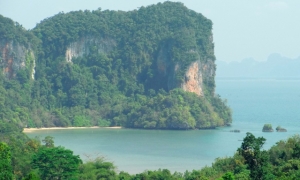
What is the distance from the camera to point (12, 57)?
71.3m

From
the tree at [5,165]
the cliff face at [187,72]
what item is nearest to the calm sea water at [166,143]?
the cliff face at [187,72]

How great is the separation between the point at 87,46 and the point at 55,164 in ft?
146

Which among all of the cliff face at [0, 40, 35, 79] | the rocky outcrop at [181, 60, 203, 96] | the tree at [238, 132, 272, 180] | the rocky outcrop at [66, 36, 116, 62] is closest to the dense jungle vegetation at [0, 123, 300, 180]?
the tree at [238, 132, 272, 180]

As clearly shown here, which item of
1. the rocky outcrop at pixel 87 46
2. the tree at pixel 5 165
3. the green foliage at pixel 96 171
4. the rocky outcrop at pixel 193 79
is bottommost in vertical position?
the green foliage at pixel 96 171

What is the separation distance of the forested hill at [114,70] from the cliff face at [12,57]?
8cm

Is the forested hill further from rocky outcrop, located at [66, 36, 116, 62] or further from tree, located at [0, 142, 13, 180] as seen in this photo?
tree, located at [0, 142, 13, 180]

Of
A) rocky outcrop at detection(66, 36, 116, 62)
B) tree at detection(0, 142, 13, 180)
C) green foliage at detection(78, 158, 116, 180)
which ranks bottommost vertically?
A: green foliage at detection(78, 158, 116, 180)

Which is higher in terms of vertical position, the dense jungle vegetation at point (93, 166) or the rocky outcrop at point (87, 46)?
the rocky outcrop at point (87, 46)

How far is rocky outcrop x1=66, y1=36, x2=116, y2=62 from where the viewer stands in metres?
76.4

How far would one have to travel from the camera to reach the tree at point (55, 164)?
33.2 metres

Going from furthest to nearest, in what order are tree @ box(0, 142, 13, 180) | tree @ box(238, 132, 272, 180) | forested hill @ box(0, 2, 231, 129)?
forested hill @ box(0, 2, 231, 129), tree @ box(0, 142, 13, 180), tree @ box(238, 132, 272, 180)

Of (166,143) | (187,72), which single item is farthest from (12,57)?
(166,143)

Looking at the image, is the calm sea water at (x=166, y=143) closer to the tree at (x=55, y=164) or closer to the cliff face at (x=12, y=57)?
Result: the tree at (x=55, y=164)

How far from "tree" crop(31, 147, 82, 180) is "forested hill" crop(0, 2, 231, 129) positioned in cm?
3193
